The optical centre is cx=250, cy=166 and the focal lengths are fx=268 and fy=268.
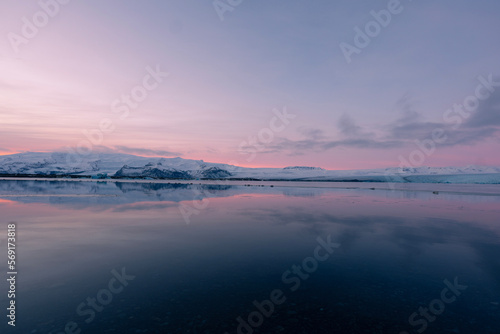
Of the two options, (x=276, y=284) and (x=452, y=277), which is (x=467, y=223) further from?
(x=276, y=284)

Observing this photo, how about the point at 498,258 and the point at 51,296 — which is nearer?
the point at 51,296

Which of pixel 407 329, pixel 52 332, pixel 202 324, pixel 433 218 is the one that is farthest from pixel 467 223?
pixel 52 332

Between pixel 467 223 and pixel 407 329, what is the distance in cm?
1808

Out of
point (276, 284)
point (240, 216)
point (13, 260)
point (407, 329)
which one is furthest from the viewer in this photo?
point (240, 216)

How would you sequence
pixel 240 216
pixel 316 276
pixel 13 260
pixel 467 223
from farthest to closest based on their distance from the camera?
pixel 240 216 < pixel 467 223 < pixel 13 260 < pixel 316 276

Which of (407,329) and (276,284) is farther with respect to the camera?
(276,284)

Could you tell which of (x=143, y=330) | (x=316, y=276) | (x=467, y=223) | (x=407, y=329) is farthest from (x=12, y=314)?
(x=467, y=223)

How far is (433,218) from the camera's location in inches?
850

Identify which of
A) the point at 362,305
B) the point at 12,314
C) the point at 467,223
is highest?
the point at 467,223

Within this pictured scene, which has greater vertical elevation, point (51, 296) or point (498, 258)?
point (498, 258)

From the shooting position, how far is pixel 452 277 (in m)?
9.41

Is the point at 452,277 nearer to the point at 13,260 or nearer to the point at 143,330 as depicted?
the point at 143,330

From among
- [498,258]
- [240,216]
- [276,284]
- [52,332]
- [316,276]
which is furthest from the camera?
[240,216]

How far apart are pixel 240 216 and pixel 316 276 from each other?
12.4 meters
